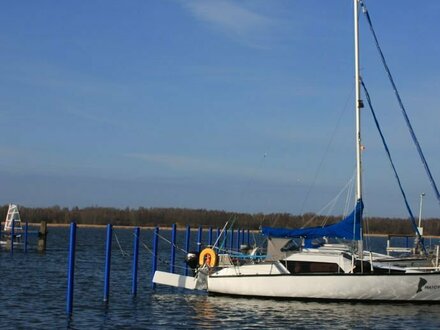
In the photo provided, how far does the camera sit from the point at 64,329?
84.3 ft

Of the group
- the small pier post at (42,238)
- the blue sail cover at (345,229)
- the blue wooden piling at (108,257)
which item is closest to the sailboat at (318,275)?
the blue sail cover at (345,229)

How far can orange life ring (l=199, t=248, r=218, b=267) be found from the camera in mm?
34812

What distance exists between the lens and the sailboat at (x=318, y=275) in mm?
32812

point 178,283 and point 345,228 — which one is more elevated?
point 345,228

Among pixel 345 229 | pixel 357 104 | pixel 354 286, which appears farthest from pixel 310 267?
pixel 357 104

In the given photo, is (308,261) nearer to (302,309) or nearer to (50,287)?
(302,309)

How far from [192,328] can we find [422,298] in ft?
37.5

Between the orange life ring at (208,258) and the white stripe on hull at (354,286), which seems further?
the orange life ring at (208,258)

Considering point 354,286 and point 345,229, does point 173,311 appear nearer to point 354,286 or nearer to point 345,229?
point 354,286

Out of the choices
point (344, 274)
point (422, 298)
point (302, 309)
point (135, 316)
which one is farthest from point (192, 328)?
point (422, 298)

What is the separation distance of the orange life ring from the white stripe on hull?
2489mm

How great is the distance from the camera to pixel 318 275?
1296 inches

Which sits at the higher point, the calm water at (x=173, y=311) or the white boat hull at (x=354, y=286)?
the white boat hull at (x=354, y=286)

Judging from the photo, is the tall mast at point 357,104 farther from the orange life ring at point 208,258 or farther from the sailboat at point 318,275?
the orange life ring at point 208,258
